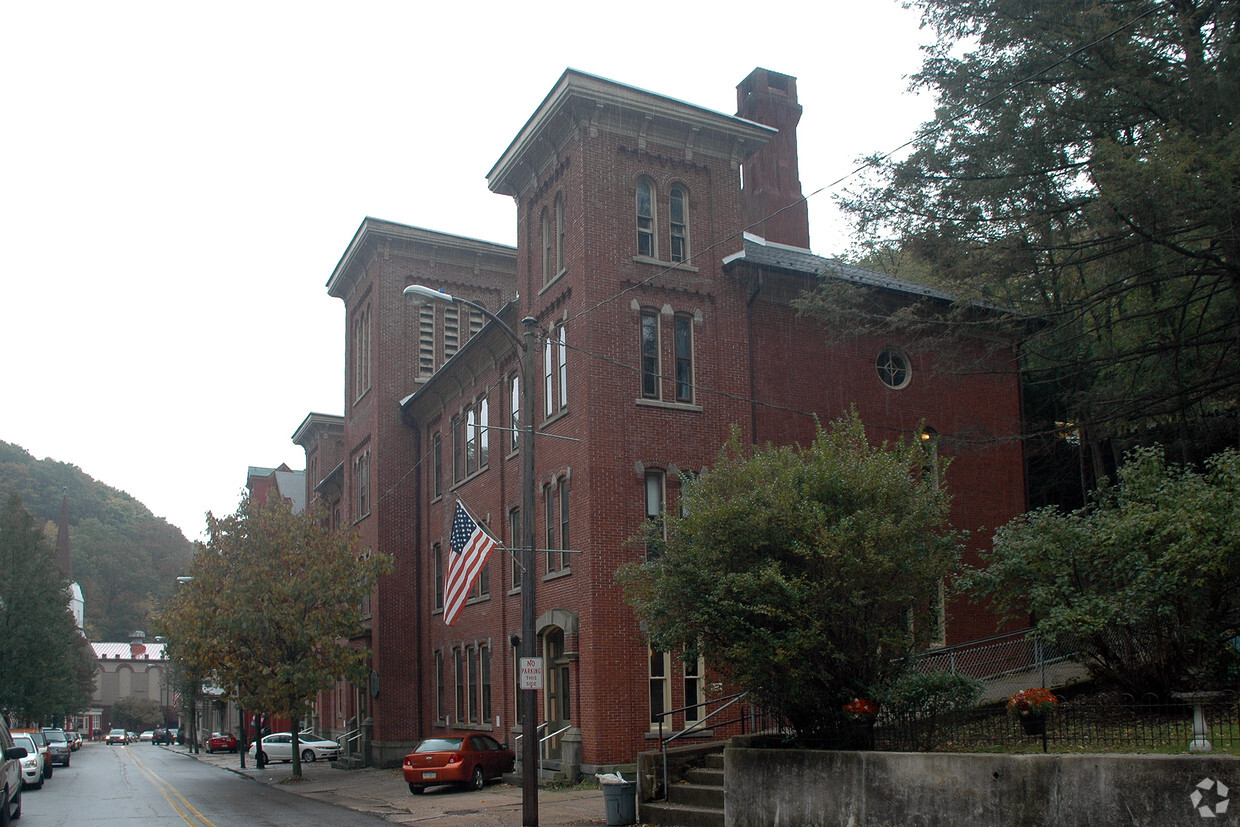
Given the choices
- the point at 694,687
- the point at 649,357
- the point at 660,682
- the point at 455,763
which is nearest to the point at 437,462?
the point at 455,763

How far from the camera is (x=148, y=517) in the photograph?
6791 inches

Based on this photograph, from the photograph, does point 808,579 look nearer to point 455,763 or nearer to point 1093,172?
point 1093,172

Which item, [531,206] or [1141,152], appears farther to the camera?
[531,206]

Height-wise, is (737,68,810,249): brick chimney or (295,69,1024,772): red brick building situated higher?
(737,68,810,249): brick chimney

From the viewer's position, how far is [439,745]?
26016 mm

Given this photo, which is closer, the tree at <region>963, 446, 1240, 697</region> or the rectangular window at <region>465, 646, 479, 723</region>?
the tree at <region>963, 446, 1240, 697</region>

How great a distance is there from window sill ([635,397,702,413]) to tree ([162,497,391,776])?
42.3 ft

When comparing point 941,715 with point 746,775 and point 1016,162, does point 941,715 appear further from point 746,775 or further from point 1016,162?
point 1016,162

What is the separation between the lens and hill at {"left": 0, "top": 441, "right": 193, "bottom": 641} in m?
A: 159

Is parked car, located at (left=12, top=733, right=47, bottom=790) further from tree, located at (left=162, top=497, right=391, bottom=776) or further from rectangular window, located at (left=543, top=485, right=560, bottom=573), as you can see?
rectangular window, located at (left=543, top=485, right=560, bottom=573)

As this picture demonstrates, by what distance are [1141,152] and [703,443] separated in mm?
11682

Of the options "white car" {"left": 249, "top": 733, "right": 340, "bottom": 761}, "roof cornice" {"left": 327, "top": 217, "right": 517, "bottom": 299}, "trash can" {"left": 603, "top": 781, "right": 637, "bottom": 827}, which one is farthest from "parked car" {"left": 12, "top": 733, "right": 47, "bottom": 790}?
"trash can" {"left": 603, "top": 781, "right": 637, "bottom": 827}

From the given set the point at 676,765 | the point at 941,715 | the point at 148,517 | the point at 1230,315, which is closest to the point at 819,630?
the point at 941,715

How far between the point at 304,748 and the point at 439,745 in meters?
22.1
